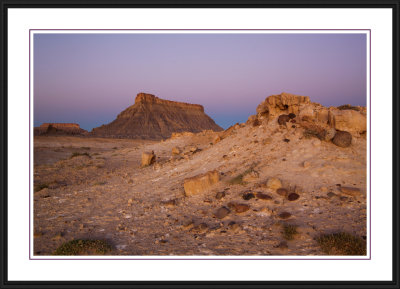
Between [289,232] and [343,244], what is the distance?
723 mm

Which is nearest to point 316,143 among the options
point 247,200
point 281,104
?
point 281,104

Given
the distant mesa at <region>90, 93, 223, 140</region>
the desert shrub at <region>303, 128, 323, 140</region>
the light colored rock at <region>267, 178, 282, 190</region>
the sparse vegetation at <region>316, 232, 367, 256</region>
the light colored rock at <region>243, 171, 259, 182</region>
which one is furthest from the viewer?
the distant mesa at <region>90, 93, 223, 140</region>

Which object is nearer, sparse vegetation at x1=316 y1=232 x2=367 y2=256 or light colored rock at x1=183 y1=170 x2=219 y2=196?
sparse vegetation at x1=316 y1=232 x2=367 y2=256

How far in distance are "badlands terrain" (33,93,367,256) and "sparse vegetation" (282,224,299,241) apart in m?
0.02

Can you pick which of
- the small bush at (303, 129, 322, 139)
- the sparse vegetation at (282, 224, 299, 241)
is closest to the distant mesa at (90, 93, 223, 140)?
the small bush at (303, 129, 322, 139)

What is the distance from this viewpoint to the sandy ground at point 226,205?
3.77m

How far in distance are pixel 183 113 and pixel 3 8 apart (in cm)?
10226

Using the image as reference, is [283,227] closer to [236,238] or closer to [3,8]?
[236,238]

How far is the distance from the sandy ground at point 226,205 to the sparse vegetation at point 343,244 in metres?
0.11

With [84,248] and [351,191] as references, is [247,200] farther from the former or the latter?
[84,248]

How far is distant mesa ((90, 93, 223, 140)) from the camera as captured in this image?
3057 inches

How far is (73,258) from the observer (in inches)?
122

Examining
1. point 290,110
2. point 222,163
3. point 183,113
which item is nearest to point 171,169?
point 222,163

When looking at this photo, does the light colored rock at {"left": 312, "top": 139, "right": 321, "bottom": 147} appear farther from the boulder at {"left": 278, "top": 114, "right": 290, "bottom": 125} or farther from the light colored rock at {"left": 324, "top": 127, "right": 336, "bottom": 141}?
the boulder at {"left": 278, "top": 114, "right": 290, "bottom": 125}
